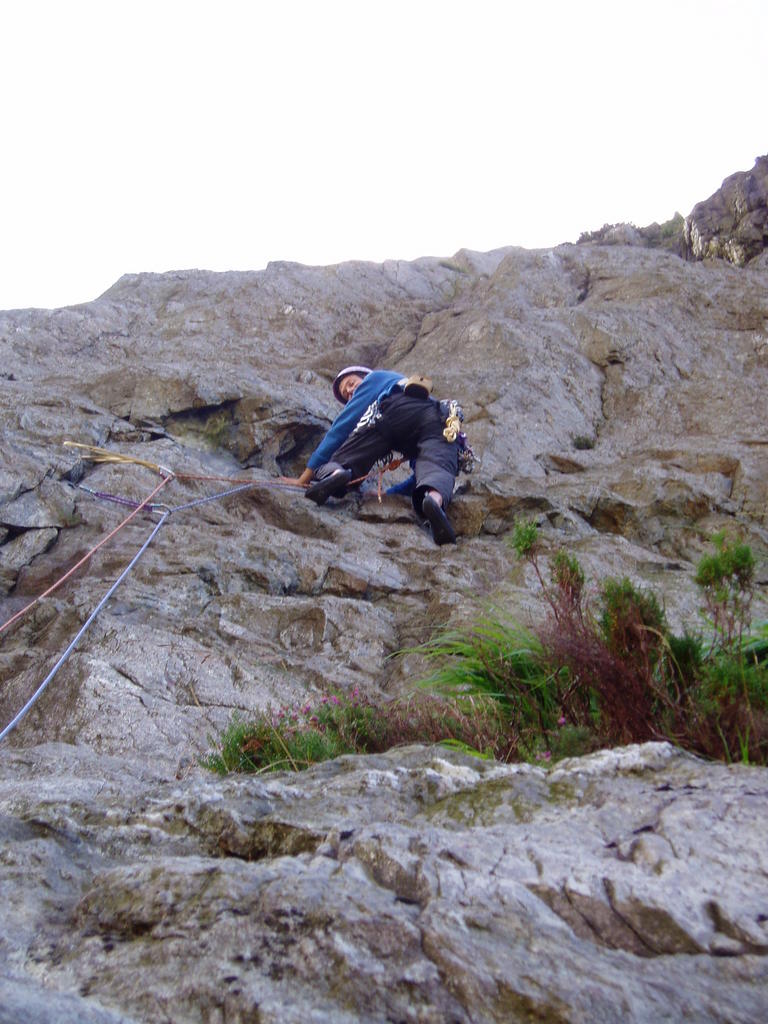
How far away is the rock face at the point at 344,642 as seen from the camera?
5.09 feet

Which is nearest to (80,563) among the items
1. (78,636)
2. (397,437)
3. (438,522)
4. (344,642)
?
(78,636)

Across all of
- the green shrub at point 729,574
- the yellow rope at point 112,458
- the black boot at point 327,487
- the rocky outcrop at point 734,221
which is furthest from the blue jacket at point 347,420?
the rocky outcrop at point 734,221

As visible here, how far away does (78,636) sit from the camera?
4.38 metres

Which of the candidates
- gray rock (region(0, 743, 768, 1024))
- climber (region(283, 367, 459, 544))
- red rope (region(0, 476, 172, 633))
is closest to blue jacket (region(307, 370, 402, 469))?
climber (region(283, 367, 459, 544))

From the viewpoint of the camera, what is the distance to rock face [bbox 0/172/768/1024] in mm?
1551

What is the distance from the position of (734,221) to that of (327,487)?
10.9 meters

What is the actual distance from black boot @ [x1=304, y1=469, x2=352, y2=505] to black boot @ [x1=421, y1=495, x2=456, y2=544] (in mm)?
875

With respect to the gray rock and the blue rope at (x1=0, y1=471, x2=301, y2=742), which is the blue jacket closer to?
the blue rope at (x1=0, y1=471, x2=301, y2=742)

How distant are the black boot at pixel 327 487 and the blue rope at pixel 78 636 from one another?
1407 millimetres

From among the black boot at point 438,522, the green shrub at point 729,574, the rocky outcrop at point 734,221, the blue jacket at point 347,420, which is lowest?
the black boot at point 438,522

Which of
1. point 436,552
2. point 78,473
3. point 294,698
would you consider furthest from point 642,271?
point 294,698

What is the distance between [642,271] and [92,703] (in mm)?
11369

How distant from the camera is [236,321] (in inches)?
501

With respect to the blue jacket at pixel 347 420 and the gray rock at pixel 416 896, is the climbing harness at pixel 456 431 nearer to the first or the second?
the blue jacket at pixel 347 420
